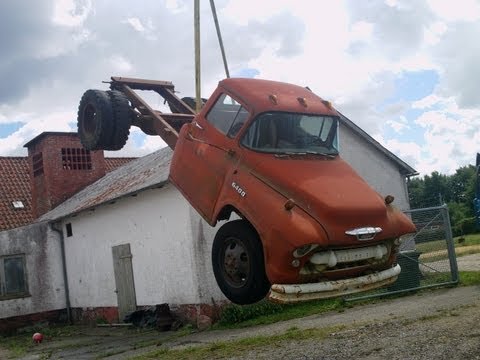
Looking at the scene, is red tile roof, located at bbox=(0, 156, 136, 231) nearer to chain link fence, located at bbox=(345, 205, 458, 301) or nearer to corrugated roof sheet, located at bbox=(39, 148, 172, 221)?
corrugated roof sheet, located at bbox=(39, 148, 172, 221)

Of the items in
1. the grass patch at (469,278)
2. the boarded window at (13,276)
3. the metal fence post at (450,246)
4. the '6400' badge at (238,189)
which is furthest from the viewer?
the boarded window at (13,276)

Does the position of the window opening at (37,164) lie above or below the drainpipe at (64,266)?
above

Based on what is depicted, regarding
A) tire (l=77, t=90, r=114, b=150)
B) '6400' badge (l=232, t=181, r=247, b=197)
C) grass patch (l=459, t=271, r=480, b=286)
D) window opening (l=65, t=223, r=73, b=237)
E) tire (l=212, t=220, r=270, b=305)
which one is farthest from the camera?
window opening (l=65, t=223, r=73, b=237)

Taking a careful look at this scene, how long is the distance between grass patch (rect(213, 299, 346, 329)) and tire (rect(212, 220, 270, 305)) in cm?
1027

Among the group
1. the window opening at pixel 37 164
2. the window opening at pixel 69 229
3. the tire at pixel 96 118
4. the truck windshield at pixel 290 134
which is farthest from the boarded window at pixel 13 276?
the truck windshield at pixel 290 134

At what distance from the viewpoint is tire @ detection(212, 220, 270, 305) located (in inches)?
172

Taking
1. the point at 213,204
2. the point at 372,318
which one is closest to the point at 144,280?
the point at 372,318

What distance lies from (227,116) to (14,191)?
22.9 m

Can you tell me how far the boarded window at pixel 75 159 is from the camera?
80.8 ft

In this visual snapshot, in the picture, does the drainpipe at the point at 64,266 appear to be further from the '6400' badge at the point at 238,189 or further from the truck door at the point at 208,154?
the '6400' badge at the point at 238,189

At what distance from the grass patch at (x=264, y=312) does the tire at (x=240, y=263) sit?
33.7ft

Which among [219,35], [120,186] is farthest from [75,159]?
[219,35]

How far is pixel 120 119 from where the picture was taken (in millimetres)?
5953

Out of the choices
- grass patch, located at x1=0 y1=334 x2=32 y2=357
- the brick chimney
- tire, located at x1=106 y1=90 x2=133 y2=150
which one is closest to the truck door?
tire, located at x1=106 y1=90 x2=133 y2=150
